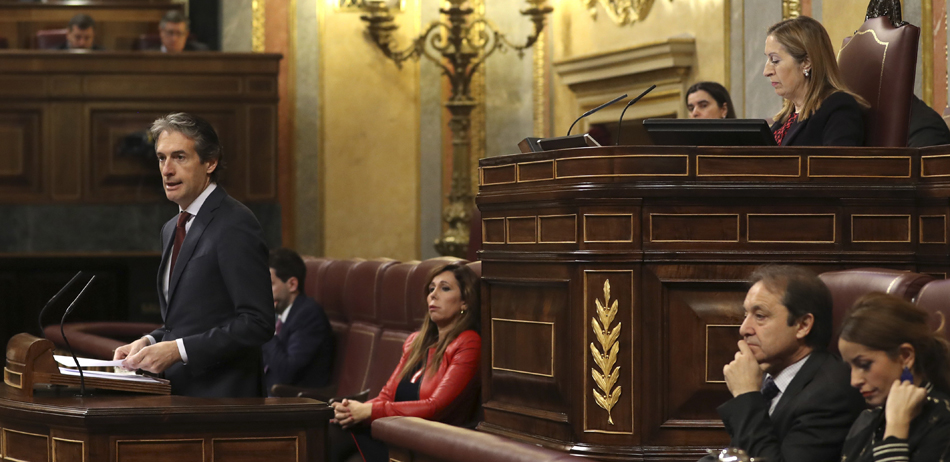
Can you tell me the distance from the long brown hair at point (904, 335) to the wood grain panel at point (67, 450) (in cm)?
175

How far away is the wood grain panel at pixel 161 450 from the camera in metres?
2.87

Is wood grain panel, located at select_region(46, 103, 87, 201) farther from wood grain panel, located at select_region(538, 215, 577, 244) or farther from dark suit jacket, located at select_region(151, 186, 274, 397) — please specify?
wood grain panel, located at select_region(538, 215, 577, 244)

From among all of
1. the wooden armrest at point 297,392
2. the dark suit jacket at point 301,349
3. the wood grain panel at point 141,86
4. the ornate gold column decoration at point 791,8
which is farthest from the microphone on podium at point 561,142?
the wood grain panel at point 141,86

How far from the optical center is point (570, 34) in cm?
865

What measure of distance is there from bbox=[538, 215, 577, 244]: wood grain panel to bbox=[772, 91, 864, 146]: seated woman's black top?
2.43ft

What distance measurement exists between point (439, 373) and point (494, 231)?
822mm

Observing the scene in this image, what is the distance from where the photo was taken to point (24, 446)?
9.95 feet

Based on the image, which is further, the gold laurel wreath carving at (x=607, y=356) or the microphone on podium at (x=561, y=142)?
the microphone on podium at (x=561, y=142)

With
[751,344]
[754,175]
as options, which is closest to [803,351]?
[751,344]

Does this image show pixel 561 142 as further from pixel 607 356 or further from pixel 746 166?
pixel 607 356

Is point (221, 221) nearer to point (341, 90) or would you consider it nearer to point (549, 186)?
point (549, 186)

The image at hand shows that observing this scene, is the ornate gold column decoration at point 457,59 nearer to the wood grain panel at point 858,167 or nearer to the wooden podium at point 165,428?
the wood grain panel at point 858,167

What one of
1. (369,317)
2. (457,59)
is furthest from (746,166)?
(457,59)

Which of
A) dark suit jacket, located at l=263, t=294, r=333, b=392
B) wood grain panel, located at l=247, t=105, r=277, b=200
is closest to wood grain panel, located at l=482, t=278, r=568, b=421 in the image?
dark suit jacket, located at l=263, t=294, r=333, b=392
